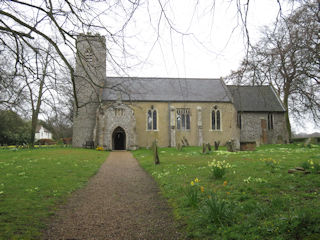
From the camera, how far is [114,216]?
5.16 m

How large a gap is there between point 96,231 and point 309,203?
378 cm

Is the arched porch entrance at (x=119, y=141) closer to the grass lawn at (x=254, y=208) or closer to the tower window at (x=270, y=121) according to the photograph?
the tower window at (x=270, y=121)

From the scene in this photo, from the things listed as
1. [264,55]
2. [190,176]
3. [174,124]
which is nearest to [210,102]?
[174,124]

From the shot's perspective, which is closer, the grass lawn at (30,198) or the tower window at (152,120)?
the grass lawn at (30,198)

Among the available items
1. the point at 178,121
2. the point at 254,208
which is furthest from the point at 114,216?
the point at 178,121

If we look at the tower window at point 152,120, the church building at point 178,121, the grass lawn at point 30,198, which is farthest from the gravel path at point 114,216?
the tower window at point 152,120

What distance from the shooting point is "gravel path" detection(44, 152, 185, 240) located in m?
4.18

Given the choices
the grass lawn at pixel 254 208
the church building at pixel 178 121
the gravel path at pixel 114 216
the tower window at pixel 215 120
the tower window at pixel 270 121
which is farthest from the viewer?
the tower window at pixel 270 121

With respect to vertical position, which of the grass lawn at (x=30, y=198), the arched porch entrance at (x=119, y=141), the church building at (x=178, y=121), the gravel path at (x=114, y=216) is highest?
the church building at (x=178, y=121)

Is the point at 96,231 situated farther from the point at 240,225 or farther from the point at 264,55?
the point at 264,55

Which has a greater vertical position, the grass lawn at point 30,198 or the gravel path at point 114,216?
the grass lawn at point 30,198

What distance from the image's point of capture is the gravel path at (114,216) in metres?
4.18

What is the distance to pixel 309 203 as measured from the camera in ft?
14.5

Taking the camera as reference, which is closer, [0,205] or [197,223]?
[197,223]
